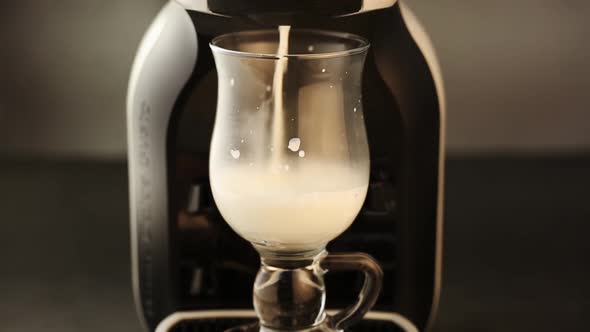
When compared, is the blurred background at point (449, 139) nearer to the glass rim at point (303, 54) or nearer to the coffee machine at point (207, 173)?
the coffee machine at point (207, 173)

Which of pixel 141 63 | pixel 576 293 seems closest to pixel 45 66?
pixel 141 63

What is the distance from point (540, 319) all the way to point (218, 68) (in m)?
0.39

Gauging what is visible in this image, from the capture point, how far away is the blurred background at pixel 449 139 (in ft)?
3.30

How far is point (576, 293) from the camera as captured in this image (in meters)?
0.91


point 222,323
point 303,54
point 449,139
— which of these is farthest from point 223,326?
point 449,139

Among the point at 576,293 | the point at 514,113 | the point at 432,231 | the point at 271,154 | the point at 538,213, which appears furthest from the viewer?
the point at 514,113

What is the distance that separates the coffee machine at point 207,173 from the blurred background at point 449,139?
0.19 m

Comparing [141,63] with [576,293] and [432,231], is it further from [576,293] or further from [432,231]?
[576,293]

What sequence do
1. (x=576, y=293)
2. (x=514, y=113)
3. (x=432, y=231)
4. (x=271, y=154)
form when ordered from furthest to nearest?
(x=514, y=113)
(x=576, y=293)
(x=432, y=231)
(x=271, y=154)

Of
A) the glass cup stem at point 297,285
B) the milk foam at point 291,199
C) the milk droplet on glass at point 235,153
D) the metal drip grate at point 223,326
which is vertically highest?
the milk droplet on glass at point 235,153

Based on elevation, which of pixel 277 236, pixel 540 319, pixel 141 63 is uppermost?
pixel 141 63

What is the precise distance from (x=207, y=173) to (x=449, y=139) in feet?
1.71

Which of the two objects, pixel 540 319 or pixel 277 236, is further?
pixel 540 319

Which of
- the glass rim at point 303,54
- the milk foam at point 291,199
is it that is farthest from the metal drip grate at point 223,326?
the glass rim at point 303,54
